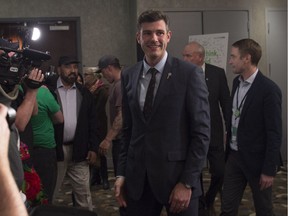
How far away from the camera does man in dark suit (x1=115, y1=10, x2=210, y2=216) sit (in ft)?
6.28

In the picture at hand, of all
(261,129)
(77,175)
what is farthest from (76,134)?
(261,129)

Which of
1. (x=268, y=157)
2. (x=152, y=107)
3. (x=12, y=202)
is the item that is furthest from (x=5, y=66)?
(x=268, y=157)

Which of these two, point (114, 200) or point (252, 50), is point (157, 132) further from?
point (114, 200)

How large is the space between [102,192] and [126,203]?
249 cm

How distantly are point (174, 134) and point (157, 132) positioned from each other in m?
0.08

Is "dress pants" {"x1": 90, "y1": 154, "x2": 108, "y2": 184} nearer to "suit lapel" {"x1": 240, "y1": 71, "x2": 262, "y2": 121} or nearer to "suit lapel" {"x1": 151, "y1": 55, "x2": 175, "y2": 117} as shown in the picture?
"suit lapel" {"x1": 240, "y1": 71, "x2": 262, "y2": 121}

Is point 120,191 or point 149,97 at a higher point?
point 149,97

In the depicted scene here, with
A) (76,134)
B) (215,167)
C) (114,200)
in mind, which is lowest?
(114,200)

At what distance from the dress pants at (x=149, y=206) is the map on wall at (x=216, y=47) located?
3059 millimetres

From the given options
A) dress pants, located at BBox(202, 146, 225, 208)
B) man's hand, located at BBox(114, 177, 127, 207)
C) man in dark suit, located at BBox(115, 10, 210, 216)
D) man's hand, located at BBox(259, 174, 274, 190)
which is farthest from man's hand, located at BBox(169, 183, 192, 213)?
dress pants, located at BBox(202, 146, 225, 208)

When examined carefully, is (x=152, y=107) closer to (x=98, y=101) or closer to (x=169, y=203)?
(x=169, y=203)

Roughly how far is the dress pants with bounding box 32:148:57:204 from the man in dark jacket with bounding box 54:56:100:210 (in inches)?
8.8

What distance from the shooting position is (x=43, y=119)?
2.96 meters

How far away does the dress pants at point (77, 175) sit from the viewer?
3.25 m
